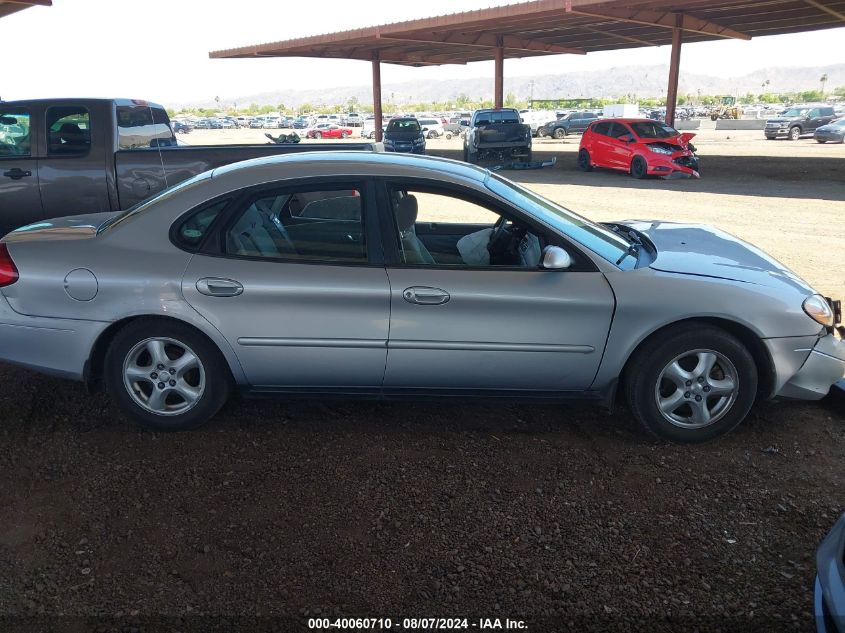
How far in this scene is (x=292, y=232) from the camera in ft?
12.5

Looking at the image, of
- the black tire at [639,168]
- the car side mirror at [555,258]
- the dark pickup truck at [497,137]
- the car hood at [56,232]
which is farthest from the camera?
the dark pickup truck at [497,137]

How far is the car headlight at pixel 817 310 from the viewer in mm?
3615

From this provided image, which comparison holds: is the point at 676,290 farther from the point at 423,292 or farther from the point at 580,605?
the point at 580,605

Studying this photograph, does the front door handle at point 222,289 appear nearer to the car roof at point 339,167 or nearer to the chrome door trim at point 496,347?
the car roof at point 339,167

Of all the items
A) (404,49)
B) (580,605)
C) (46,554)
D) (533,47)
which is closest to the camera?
(580,605)

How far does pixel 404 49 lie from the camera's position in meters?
34.2

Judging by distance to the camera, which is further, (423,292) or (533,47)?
(533,47)

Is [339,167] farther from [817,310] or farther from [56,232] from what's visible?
[817,310]

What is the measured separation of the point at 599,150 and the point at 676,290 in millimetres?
18424

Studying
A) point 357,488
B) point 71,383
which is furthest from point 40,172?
point 357,488

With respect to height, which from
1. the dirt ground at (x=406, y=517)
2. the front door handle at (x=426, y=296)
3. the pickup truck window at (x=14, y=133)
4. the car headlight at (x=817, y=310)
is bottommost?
the dirt ground at (x=406, y=517)

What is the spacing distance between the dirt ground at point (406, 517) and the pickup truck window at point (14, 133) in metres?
3.50

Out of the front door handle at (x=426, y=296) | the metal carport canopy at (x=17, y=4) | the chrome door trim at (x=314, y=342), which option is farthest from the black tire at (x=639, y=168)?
the metal carport canopy at (x=17, y=4)

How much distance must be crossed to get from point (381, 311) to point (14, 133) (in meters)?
5.47
